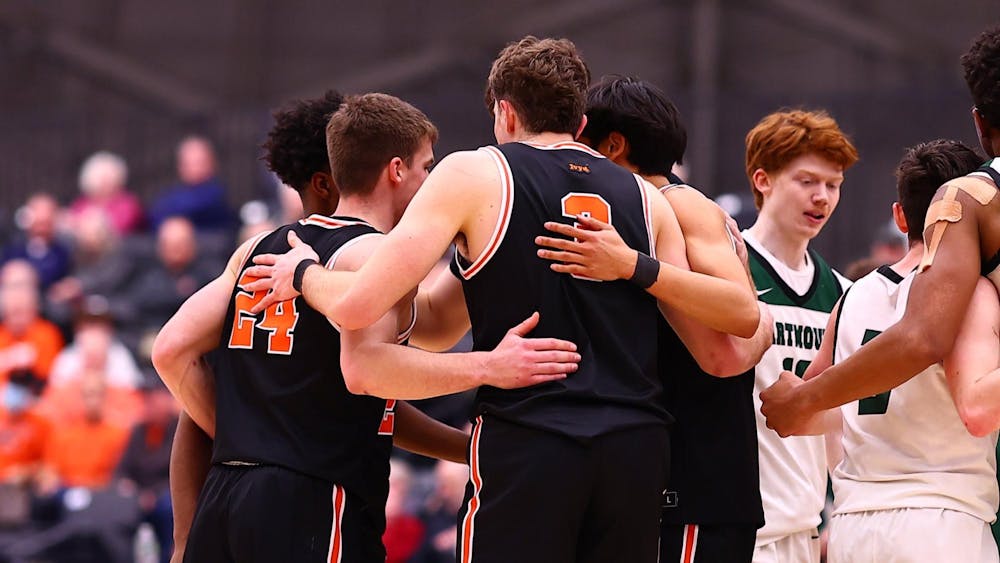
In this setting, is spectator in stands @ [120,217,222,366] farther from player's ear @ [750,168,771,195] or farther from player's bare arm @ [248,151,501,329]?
player's bare arm @ [248,151,501,329]

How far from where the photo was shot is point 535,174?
4277mm

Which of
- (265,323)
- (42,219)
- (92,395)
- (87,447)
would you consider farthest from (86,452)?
(265,323)

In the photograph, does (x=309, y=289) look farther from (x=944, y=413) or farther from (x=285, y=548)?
(x=944, y=413)

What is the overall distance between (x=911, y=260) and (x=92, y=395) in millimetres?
9071

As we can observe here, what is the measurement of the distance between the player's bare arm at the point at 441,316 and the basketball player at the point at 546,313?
73 cm

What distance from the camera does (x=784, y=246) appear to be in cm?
562

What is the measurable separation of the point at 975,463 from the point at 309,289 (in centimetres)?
228

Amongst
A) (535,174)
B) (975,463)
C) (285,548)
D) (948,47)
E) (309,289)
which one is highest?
(948,47)

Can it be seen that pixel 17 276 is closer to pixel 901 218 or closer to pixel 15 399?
pixel 15 399

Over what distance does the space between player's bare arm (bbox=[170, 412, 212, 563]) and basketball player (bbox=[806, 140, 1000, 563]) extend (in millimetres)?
2351

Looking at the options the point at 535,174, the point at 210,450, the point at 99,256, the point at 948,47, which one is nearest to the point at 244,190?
the point at 99,256

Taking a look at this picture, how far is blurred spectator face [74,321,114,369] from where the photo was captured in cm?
1245

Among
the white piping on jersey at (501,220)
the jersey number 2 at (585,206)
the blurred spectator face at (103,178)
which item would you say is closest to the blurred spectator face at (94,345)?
the blurred spectator face at (103,178)

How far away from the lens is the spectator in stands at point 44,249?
1496 cm
